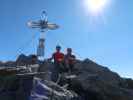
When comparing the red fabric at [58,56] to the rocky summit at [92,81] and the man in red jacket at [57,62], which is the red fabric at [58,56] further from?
the rocky summit at [92,81]

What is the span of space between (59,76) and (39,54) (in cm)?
414

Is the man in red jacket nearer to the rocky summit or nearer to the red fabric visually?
the red fabric

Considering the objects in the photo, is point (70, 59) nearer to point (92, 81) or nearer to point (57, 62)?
point (57, 62)

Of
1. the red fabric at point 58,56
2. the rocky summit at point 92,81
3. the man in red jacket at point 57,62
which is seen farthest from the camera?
the red fabric at point 58,56

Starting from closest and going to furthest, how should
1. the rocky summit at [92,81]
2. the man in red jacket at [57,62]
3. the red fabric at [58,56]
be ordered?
the rocky summit at [92,81]
the man in red jacket at [57,62]
the red fabric at [58,56]

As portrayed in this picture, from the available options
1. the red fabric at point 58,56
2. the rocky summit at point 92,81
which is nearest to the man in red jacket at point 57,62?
the red fabric at point 58,56

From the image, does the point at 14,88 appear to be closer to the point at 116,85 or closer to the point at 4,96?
the point at 4,96

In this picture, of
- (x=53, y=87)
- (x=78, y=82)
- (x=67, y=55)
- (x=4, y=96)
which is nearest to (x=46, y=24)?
(x=67, y=55)

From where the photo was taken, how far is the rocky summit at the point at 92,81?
709 inches

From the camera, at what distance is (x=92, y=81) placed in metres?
18.8

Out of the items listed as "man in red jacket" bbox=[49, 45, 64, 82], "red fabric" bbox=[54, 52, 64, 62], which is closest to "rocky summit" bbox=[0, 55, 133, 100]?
"man in red jacket" bbox=[49, 45, 64, 82]

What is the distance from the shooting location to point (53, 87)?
15.2 metres

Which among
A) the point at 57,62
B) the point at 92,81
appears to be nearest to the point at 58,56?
the point at 57,62

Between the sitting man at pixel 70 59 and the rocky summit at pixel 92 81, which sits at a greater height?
the sitting man at pixel 70 59
